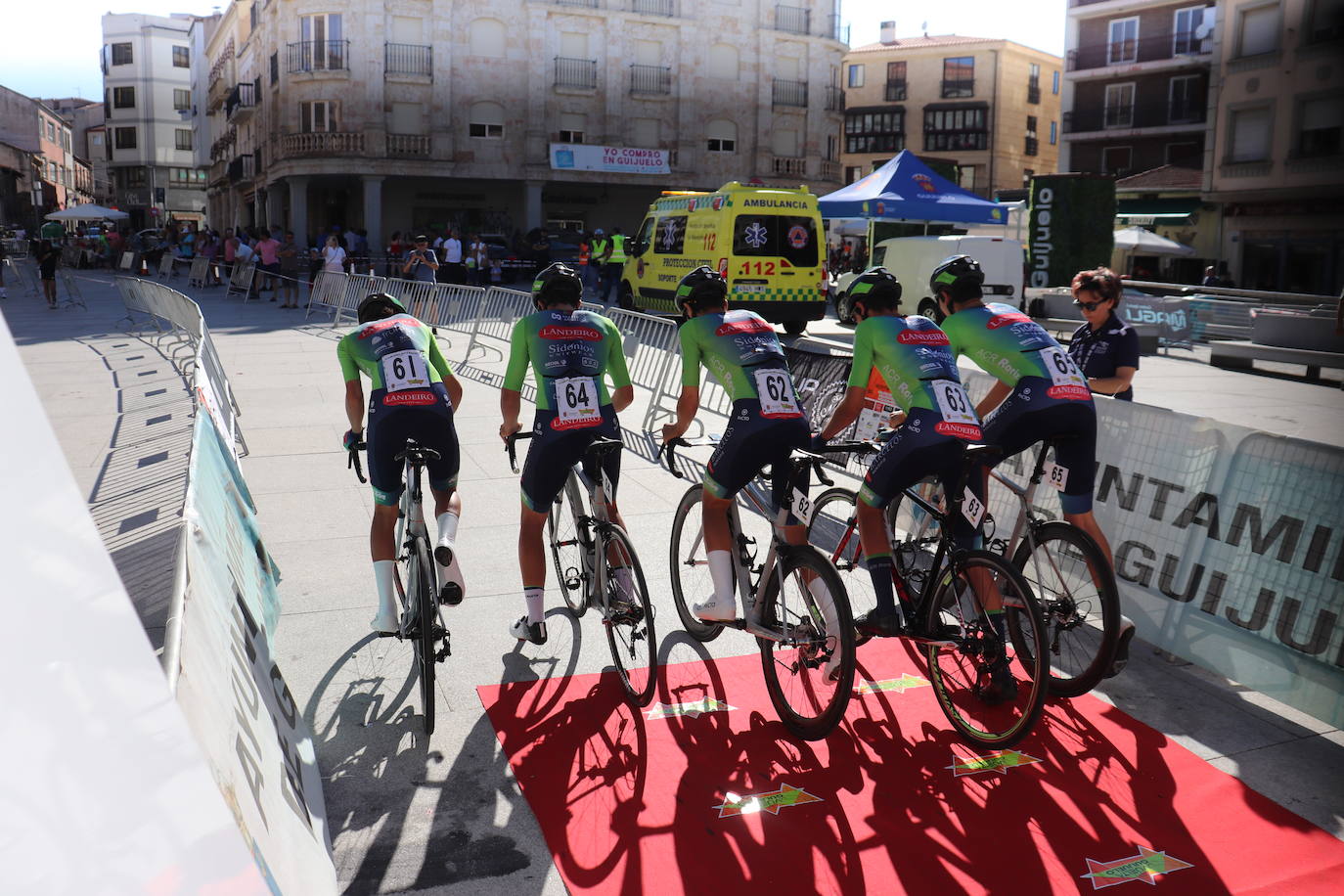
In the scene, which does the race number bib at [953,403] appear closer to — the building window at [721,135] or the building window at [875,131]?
the building window at [721,135]

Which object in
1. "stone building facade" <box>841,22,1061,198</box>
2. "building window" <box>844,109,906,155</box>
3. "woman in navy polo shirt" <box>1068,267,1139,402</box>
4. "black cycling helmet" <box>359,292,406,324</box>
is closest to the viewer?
"black cycling helmet" <box>359,292,406,324</box>

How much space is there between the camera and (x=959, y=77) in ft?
214

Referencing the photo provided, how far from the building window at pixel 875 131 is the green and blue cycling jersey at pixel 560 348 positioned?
6549 cm

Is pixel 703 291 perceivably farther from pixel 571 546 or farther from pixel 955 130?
pixel 955 130

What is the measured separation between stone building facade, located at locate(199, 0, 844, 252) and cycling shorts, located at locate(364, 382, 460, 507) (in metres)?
38.3

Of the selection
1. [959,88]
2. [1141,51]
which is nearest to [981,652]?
[1141,51]

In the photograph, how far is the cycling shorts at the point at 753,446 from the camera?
15.3ft

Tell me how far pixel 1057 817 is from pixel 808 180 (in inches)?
1805

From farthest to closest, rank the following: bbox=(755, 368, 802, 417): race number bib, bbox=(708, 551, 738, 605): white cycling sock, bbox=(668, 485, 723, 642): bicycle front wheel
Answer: bbox=(668, 485, 723, 642): bicycle front wheel, bbox=(708, 551, 738, 605): white cycling sock, bbox=(755, 368, 802, 417): race number bib

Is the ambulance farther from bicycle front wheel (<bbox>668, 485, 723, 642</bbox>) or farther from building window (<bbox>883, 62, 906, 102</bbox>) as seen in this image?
building window (<bbox>883, 62, 906, 102</bbox>)

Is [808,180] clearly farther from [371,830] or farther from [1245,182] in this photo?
[371,830]

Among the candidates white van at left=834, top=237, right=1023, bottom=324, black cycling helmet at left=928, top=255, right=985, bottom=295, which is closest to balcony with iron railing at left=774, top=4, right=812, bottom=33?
white van at left=834, top=237, right=1023, bottom=324

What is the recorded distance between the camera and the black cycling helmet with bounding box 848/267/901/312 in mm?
4875

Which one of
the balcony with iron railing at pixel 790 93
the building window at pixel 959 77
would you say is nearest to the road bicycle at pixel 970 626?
the balcony with iron railing at pixel 790 93
